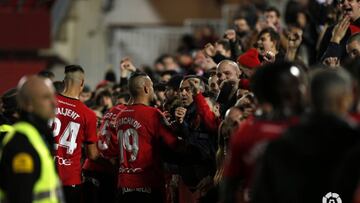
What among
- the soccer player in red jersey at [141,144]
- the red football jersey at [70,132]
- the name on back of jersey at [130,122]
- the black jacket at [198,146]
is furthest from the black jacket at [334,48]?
the red football jersey at [70,132]

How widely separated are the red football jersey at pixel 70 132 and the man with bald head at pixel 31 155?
3702mm

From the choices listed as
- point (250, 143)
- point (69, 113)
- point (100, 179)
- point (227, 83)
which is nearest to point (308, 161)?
point (250, 143)

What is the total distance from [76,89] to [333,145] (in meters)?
5.35

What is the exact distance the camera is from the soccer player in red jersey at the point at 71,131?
12180 millimetres

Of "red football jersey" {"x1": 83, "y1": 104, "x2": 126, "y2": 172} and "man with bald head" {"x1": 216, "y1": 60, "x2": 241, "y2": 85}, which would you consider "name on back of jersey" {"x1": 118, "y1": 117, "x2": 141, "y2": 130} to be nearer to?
"red football jersey" {"x1": 83, "y1": 104, "x2": 126, "y2": 172}

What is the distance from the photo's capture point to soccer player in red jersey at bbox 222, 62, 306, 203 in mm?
7723

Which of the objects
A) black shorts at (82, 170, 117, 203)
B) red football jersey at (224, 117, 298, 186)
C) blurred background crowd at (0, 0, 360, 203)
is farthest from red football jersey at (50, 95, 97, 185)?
red football jersey at (224, 117, 298, 186)

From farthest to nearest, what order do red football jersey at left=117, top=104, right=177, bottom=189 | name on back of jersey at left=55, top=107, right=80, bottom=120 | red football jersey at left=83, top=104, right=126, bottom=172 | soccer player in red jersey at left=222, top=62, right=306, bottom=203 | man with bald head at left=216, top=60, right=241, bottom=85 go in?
red football jersey at left=83, top=104, right=126, bottom=172
name on back of jersey at left=55, top=107, right=80, bottom=120
man with bald head at left=216, top=60, right=241, bottom=85
red football jersey at left=117, top=104, right=177, bottom=189
soccer player in red jersey at left=222, top=62, right=306, bottom=203

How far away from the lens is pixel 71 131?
1219 centimetres

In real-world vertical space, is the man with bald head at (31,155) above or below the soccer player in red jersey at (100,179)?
above

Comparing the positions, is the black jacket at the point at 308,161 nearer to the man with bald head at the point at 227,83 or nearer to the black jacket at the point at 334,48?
the man with bald head at the point at 227,83

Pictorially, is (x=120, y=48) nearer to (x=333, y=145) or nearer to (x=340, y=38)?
(x=340, y=38)

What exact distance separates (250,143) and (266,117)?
219mm

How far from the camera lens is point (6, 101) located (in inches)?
468
